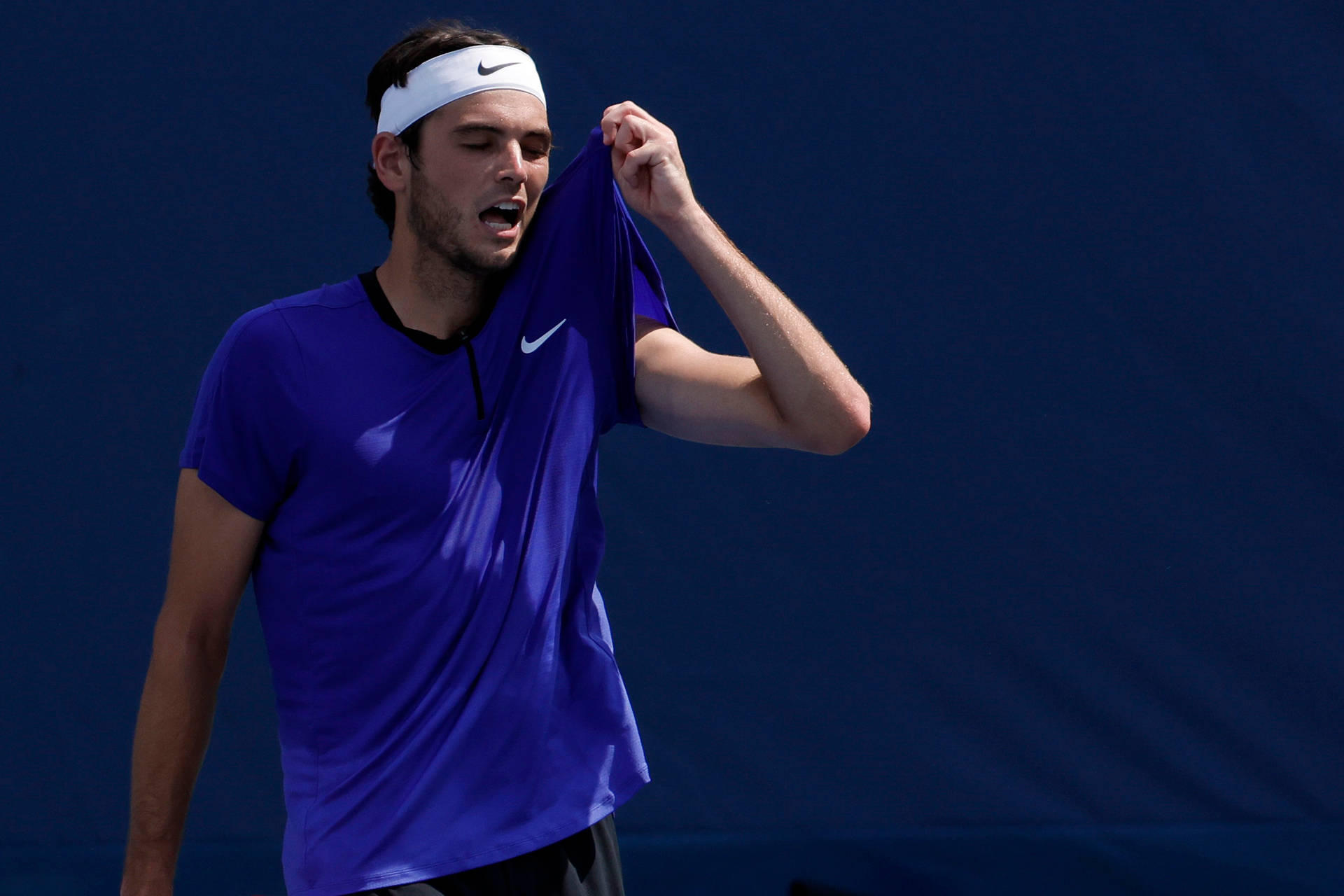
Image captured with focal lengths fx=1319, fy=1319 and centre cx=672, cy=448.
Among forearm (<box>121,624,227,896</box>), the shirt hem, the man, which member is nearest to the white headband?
the man

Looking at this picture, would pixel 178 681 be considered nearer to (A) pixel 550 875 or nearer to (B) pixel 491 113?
(A) pixel 550 875

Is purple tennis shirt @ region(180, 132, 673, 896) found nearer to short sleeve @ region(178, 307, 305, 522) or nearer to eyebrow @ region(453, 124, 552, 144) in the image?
short sleeve @ region(178, 307, 305, 522)

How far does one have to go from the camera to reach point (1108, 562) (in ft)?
9.38

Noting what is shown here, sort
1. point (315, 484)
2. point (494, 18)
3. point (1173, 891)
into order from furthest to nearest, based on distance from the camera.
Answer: point (1173, 891)
point (494, 18)
point (315, 484)

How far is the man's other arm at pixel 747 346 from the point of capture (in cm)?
162

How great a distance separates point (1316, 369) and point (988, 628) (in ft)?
2.92

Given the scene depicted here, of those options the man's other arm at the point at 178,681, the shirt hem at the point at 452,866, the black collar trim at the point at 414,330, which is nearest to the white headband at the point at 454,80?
the black collar trim at the point at 414,330

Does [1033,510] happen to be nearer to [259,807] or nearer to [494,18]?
[494,18]

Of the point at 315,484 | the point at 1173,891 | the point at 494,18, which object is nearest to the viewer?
the point at 315,484

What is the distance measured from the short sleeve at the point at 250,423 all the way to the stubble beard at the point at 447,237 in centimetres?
24

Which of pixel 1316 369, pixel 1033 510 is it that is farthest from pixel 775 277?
pixel 1316 369

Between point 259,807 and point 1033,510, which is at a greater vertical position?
point 1033,510

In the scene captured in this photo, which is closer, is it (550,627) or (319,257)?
(550,627)

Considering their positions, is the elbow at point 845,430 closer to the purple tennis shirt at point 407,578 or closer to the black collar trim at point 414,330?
the purple tennis shirt at point 407,578
